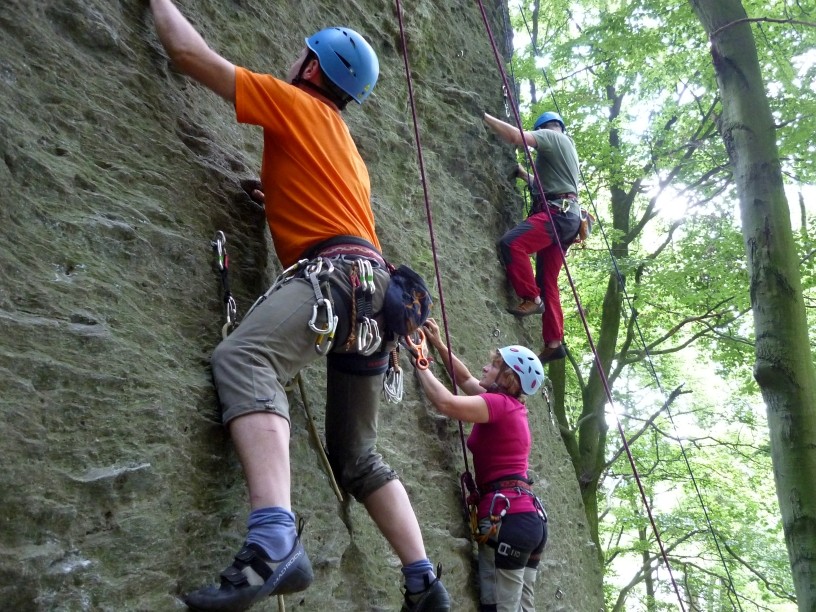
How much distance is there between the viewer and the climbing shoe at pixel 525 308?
227 inches

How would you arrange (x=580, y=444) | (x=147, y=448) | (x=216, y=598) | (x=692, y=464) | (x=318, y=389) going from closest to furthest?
1. (x=216, y=598)
2. (x=147, y=448)
3. (x=318, y=389)
4. (x=580, y=444)
5. (x=692, y=464)

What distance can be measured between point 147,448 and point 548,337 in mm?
4222

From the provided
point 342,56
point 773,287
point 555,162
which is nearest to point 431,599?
point 342,56

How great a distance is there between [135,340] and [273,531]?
96cm

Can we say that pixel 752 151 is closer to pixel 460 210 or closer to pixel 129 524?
pixel 460 210

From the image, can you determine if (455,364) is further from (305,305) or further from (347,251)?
(305,305)

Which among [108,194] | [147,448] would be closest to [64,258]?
[108,194]

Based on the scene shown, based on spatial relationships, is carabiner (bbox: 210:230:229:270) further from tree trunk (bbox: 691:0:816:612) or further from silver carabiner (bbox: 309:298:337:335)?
tree trunk (bbox: 691:0:816:612)

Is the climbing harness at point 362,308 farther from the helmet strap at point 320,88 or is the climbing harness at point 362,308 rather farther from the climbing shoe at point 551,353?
the climbing shoe at point 551,353

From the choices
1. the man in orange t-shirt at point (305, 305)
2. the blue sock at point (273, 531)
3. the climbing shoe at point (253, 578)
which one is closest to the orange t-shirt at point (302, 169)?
the man in orange t-shirt at point (305, 305)

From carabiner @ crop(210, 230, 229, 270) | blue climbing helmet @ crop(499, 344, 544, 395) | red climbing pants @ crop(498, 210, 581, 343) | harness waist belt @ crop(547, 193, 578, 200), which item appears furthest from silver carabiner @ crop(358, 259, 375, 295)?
harness waist belt @ crop(547, 193, 578, 200)

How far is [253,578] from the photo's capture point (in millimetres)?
2096

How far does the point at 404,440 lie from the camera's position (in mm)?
4020

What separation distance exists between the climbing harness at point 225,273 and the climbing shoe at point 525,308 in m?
3.09
